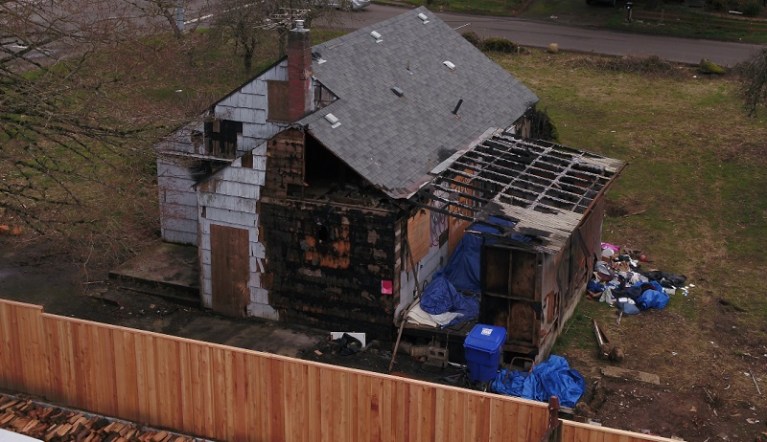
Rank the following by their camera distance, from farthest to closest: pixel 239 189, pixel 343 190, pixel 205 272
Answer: pixel 205 272
pixel 239 189
pixel 343 190

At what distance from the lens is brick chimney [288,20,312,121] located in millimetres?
20234

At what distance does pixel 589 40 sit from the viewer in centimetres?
4572

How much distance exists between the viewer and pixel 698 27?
1847 inches

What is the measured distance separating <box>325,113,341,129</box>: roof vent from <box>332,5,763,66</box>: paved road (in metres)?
22.2

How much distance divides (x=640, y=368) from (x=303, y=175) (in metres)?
8.02

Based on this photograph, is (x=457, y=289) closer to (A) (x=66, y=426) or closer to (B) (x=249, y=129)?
(B) (x=249, y=129)

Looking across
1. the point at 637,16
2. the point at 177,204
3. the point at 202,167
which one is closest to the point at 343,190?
the point at 202,167

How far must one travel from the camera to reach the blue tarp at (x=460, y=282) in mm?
20359

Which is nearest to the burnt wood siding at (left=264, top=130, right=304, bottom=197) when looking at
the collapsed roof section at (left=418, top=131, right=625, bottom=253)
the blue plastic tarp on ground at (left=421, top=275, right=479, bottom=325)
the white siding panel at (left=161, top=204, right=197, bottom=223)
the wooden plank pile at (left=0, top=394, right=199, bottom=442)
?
the collapsed roof section at (left=418, top=131, right=625, bottom=253)

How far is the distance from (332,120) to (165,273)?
6.00m

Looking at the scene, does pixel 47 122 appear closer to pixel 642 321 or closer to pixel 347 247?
pixel 347 247

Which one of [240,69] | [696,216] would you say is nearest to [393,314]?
[696,216]

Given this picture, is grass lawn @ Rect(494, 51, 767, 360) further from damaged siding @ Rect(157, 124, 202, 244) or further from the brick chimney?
damaged siding @ Rect(157, 124, 202, 244)

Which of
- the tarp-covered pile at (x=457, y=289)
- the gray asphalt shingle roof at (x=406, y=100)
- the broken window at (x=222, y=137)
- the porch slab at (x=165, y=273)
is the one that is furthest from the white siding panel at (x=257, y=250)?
the tarp-covered pile at (x=457, y=289)
